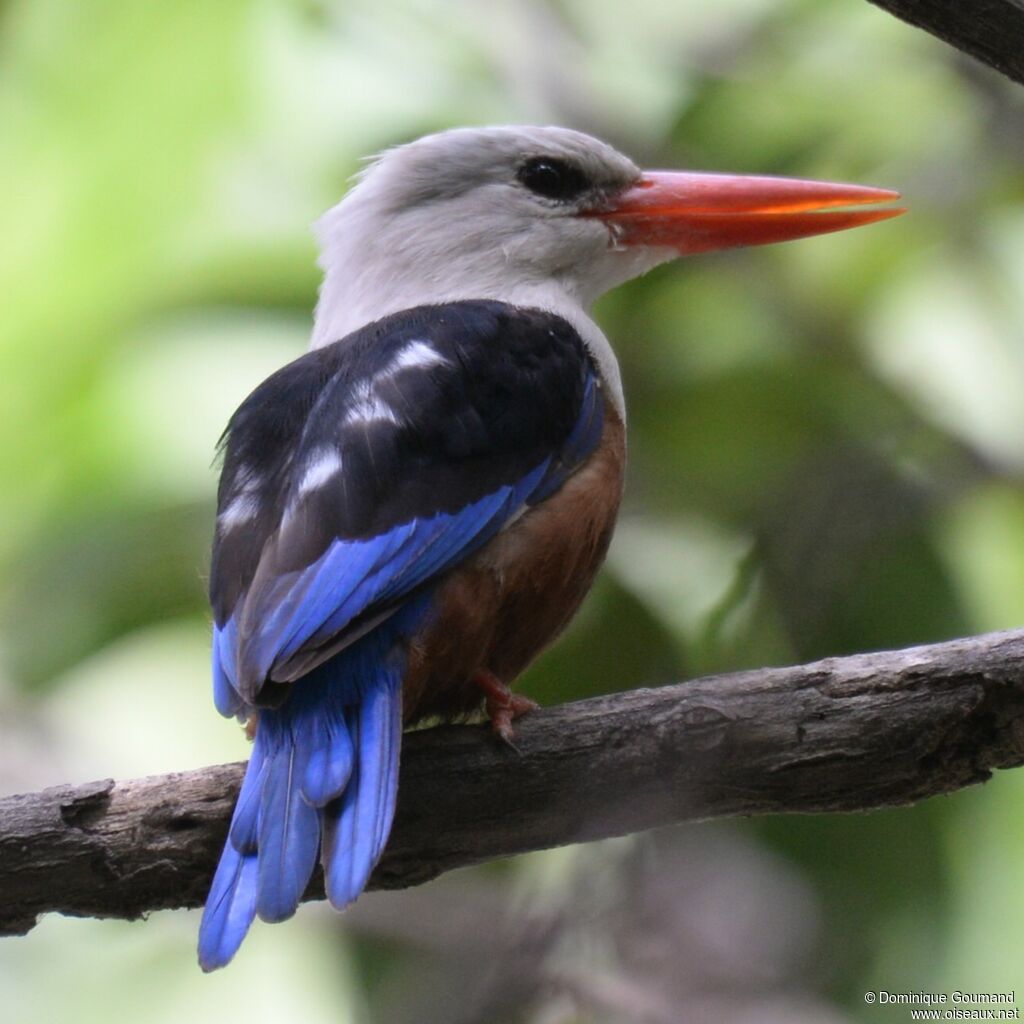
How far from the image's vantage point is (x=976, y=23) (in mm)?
2512

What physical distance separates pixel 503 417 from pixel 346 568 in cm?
55

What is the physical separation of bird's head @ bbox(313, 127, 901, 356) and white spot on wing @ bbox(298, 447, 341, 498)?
935mm

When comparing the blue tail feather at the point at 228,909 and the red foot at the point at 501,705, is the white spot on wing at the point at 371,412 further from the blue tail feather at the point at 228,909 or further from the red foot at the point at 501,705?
the blue tail feather at the point at 228,909

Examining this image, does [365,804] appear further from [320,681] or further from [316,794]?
[320,681]

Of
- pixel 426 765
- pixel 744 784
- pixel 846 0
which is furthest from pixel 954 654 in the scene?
pixel 846 0

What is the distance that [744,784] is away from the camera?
9.12 feet

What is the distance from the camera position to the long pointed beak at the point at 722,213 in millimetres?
4070

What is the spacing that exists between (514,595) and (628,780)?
482 mm

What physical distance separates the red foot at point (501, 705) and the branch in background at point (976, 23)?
137cm

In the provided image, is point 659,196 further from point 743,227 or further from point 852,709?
point 852,709

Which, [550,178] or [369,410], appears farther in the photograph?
[550,178]

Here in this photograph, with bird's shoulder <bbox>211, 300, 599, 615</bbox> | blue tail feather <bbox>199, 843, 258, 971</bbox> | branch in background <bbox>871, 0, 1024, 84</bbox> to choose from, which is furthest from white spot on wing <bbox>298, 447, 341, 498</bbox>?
branch in background <bbox>871, 0, 1024, 84</bbox>

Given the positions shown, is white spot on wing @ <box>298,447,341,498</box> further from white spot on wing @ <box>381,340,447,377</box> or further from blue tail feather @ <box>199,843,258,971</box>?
blue tail feather @ <box>199,843,258,971</box>

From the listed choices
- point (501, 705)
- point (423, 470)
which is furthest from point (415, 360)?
point (501, 705)
